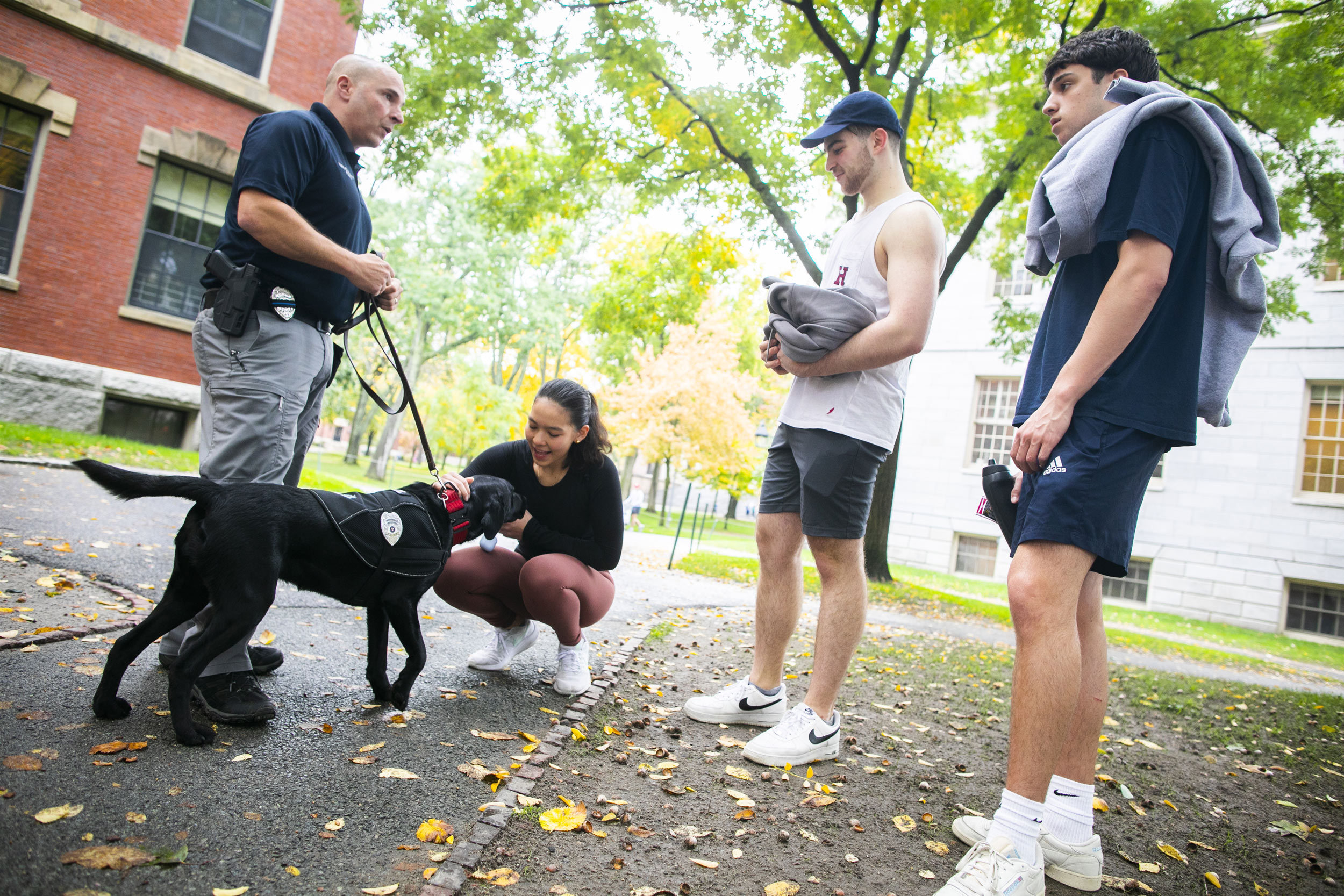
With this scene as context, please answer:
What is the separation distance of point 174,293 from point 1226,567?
2112cm

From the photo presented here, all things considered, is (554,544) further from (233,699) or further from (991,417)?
(991,417)

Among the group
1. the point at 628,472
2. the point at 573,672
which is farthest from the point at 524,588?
the point at 628,472

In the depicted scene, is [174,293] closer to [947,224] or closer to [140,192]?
[140,192]

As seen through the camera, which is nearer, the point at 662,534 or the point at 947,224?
the point at 947,224

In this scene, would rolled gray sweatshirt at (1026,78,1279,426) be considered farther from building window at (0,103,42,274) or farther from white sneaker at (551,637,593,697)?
building window at (0,103,42,274)

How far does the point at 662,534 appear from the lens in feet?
73.0

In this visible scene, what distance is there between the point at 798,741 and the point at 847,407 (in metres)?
1.29

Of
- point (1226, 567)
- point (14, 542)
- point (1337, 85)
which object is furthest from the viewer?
point (1226, 567)

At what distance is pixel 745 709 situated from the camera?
3279 mm

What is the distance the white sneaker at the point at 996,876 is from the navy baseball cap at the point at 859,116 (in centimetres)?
244

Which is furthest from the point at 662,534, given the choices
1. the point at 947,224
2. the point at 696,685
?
the point at 696,685

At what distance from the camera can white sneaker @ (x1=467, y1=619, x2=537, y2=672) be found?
3664 mm

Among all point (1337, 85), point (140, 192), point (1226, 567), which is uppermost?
point (1337, 85)

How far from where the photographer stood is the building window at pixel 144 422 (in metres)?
11.0
